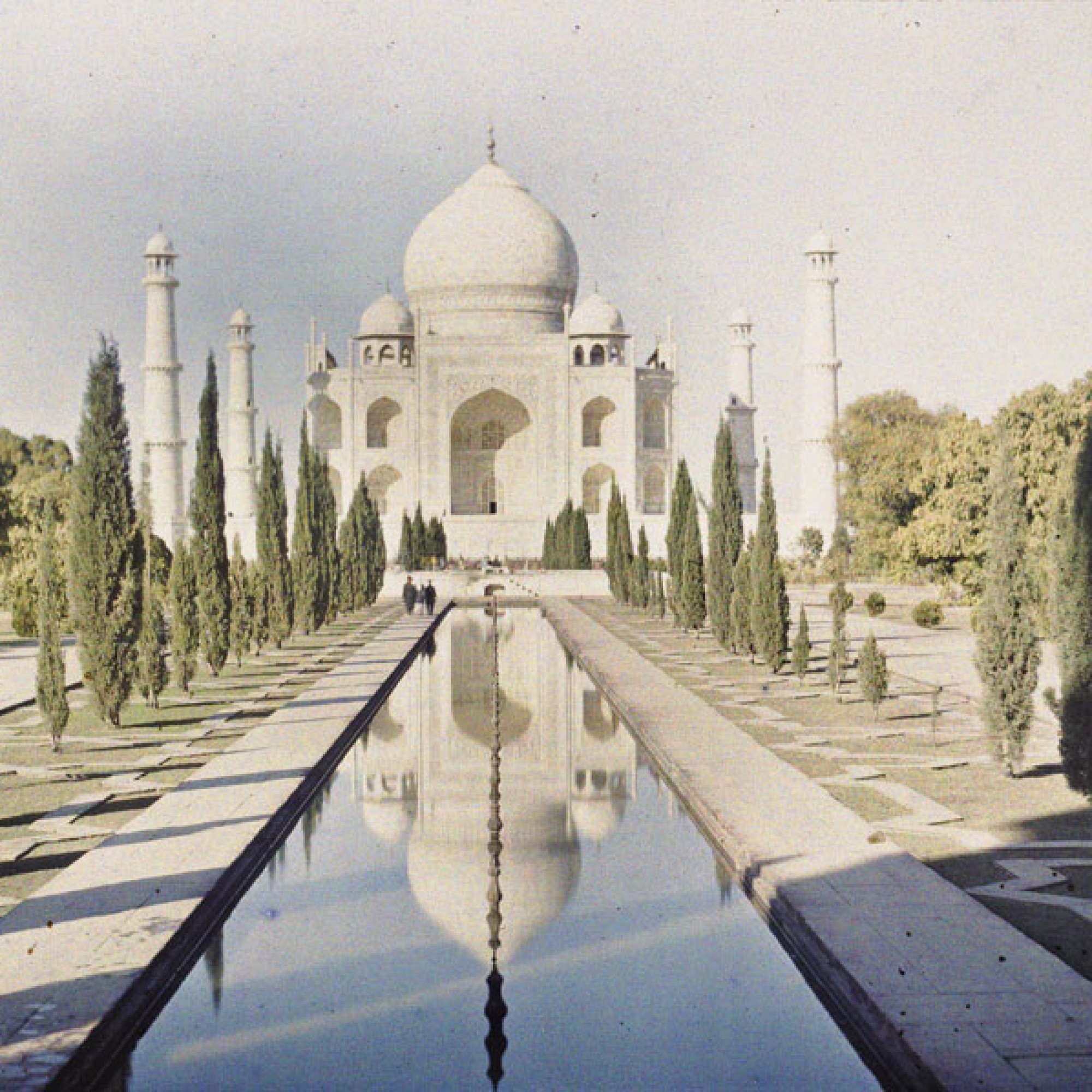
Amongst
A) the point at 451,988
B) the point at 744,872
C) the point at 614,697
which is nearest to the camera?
the point at 451,988

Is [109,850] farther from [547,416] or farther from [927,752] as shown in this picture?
[547,416]

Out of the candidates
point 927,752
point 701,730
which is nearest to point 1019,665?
point 927,752

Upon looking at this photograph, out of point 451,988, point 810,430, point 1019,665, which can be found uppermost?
point 810,430

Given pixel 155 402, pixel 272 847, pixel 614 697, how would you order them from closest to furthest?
Answer: pixel 272 847 < pixel 614 697 < pixel 155 402

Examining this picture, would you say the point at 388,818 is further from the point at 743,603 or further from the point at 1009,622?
the point at 743,603

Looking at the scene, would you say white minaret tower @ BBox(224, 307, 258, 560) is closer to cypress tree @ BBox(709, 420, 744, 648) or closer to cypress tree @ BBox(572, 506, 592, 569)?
cypress tree @ BBox(572, 506, 592, 569)

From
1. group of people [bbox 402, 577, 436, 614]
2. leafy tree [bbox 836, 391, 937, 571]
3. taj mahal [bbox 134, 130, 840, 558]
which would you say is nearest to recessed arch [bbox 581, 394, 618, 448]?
taj mahal [bbox 134, 130, 840, 558]

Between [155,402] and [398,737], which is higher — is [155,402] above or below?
above

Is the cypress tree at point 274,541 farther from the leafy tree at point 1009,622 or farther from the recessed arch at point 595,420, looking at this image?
the recessed arch at point 595,420
